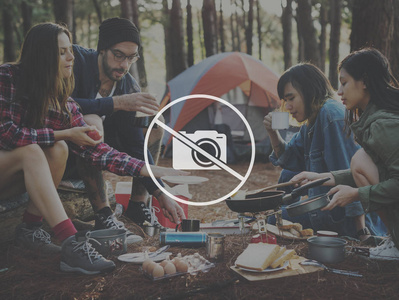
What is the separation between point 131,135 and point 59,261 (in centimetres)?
112

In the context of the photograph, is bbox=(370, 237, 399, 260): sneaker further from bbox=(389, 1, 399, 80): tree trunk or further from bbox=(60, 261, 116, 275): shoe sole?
bbox=(389, 1, 399, 80): tree trunk

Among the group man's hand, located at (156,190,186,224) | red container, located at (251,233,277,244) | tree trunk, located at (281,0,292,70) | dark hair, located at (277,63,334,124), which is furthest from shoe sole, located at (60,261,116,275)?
tree trunk, located at (281,0,292,70)

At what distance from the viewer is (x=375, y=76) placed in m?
2.13

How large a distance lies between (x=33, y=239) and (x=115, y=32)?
1522mm

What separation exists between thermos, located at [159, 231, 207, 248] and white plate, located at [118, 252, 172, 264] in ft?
0.71

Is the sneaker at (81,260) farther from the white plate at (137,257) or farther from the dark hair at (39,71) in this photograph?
the dark hair at (39,71)

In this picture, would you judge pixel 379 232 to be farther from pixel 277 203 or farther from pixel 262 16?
pixel 262 16

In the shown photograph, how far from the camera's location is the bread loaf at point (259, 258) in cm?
191

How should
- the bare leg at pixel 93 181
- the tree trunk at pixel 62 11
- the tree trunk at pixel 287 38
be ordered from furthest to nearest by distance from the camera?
the tree trunk at pixel 287 38 < the tree trunk at pixel 62 11 < the bare leg at pixel 93 181

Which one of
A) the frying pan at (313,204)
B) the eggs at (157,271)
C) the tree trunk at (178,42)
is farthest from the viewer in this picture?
the tree trunk at (178,42)

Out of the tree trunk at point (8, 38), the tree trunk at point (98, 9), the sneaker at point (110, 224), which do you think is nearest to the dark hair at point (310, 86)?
the sneaker at point (110, 224)

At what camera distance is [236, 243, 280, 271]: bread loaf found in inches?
75.2

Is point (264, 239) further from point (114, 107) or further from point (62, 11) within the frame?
point (62, 11)

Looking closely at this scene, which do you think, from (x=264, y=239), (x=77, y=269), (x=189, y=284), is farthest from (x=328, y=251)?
(x=77, y=269)
